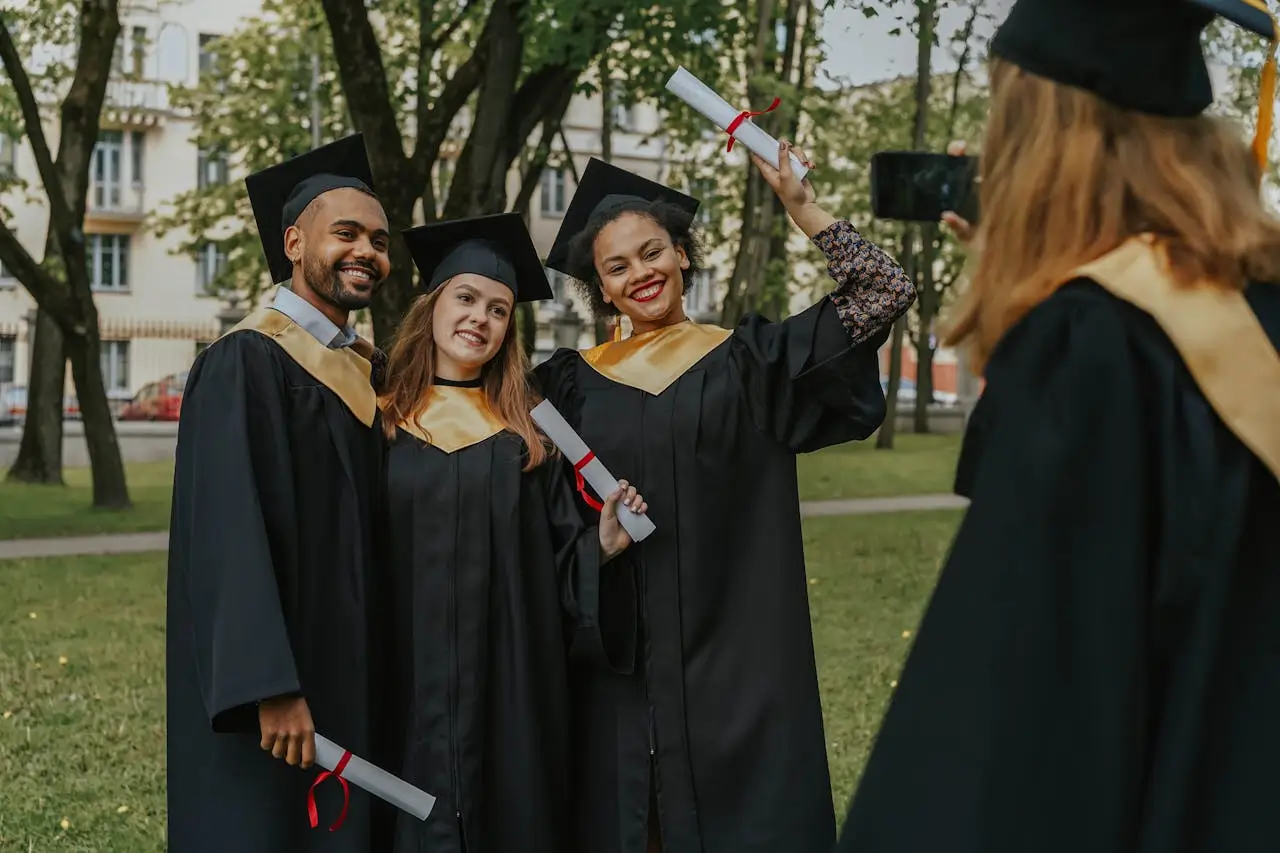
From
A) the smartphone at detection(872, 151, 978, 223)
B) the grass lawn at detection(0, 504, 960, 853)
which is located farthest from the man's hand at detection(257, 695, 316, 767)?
the grass lawn at detection(0, 504, 960, 853)

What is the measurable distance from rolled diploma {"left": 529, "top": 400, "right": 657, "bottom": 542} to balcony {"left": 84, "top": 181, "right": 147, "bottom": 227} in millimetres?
38401

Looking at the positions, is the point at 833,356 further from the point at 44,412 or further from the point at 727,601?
the point at 44,412

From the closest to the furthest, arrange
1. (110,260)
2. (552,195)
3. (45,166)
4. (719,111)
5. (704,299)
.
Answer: (719,111) → (45,166) → (110,260) → (552,195) → (704,299)

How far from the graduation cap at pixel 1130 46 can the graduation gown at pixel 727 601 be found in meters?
1.62

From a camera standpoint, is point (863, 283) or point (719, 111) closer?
point (719, 111)

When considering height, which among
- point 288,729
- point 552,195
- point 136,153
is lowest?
point 288,729

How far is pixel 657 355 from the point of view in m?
3.57

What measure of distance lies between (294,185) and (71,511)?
45.5 ft

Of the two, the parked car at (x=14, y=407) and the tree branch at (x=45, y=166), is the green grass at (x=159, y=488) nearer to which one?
the tree branch at (x=45, y=166)

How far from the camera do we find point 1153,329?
1521mm

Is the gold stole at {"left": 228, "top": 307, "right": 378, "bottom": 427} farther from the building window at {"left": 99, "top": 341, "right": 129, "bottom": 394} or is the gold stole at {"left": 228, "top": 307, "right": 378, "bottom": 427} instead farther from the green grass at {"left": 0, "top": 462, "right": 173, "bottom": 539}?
the building window at {"left": 99, "top": 341, "right": 129, "bottom": 394}

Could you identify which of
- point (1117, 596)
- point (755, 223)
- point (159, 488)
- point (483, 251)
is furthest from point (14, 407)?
point (1117, 596)

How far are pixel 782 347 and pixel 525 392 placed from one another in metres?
0.67

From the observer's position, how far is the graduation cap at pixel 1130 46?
63.0 inches
